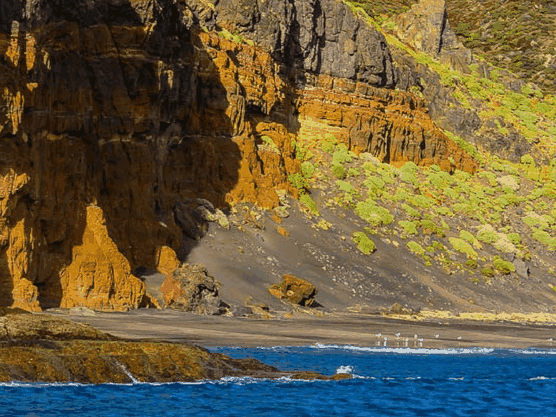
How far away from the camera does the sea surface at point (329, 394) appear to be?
Result: 70.7ft

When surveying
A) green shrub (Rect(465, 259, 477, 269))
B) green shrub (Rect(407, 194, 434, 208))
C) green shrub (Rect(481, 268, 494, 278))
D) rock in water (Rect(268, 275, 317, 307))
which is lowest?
green shrub (Rect(481, 268, 494, 278))

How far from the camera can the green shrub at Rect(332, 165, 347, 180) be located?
8069 centimetres

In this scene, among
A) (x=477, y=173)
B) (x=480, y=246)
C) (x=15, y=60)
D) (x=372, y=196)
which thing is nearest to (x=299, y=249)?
(x=372, y=196)

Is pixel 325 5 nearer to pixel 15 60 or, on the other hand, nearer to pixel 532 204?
pixel 532 204

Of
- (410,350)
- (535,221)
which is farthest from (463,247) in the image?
(410,350)

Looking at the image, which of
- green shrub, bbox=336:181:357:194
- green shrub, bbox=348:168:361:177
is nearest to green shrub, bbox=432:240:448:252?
green shrub, bbox=336:181:357:194

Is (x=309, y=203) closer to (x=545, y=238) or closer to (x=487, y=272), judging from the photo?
(x=487, y=272)

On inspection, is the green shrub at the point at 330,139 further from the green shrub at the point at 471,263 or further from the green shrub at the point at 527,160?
the green shrub at the point at 527,160

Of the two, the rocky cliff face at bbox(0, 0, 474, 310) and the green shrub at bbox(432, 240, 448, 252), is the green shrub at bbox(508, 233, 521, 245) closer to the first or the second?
the green shrub at bbox(432, 240, 448, 252)

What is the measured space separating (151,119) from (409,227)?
27.1m

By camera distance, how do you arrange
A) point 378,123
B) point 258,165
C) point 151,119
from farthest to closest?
point 378,123 < point 258,165 < point 151,119

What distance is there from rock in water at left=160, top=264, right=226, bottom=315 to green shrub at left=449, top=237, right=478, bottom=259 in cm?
3107

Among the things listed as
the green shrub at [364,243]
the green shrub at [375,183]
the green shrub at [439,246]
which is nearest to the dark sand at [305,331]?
the green shrub at [364,243]

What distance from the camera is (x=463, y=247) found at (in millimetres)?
77938
